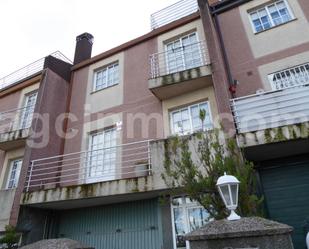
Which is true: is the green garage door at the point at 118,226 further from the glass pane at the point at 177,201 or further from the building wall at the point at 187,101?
the building wall at the point at 187,101

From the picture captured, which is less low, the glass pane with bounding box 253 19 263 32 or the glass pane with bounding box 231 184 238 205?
the glass pane with bounding box 253 19 263 32

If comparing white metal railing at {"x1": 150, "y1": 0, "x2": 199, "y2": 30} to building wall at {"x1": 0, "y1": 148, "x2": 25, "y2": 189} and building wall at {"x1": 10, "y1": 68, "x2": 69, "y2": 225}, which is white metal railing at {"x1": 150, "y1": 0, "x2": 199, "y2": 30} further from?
building wall at {"x1": 0, "y1": 148, "x2": 25, "y2": 189}

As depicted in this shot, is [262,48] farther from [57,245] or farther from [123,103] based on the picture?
[57,245]

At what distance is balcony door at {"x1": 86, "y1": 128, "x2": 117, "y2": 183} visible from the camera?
32.2 feet

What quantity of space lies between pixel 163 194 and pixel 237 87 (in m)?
4.57

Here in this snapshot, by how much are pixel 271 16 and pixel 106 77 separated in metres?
7.68

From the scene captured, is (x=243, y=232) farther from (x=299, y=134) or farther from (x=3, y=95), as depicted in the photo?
(x=3, y=95)

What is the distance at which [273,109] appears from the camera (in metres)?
7.43

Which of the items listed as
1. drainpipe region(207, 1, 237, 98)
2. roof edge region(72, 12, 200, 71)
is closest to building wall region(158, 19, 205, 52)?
roof edge region(72, 12, 200, 71)

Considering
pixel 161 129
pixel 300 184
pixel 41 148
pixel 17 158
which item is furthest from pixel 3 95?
pixel 300 184

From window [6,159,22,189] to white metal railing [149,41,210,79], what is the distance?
731 centimetres

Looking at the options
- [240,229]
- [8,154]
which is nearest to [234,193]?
[240,229]

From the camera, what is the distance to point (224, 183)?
4.16 m

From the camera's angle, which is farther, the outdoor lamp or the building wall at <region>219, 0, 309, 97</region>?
the building wall at <region>219, 0, 309, 97</region>
